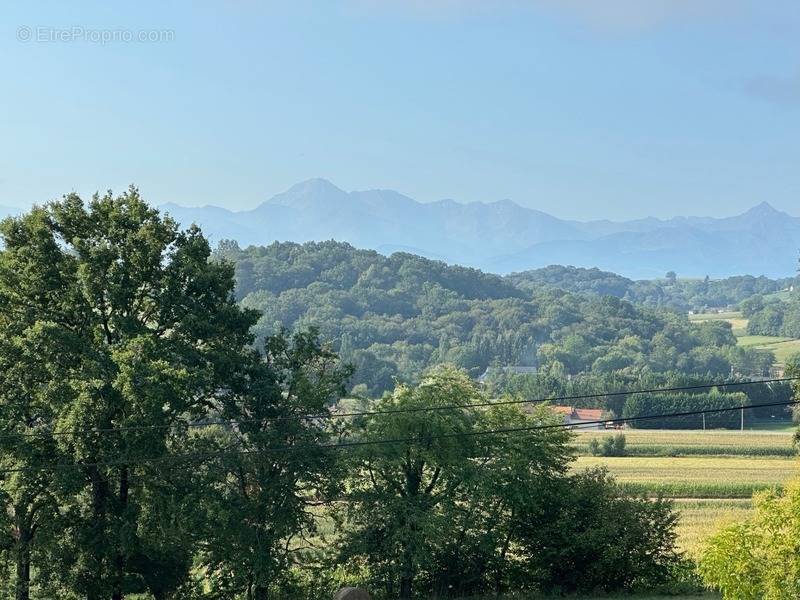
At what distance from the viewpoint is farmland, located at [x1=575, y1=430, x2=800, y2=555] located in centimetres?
4684

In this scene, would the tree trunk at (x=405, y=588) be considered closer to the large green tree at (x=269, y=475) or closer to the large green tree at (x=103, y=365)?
the large green tree at (x=269, y=475)

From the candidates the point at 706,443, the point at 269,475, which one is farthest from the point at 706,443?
the point at 269,475

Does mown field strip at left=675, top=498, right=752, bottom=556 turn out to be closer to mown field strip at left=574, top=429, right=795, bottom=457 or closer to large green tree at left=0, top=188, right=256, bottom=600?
large green tree at left=0, top=188, right=256, bottom=600

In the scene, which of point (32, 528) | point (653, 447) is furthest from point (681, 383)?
point (32, 528)

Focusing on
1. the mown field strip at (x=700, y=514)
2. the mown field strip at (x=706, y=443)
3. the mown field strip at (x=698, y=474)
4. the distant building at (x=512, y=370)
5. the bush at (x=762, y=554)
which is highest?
the distant building at (x=512, y=370)

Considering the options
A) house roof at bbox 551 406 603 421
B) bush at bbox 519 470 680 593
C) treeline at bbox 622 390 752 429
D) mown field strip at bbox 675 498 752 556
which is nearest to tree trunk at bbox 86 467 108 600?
bush at bbox 519 470 680 593

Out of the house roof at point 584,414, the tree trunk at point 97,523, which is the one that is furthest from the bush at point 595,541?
the house roof at point 584,414

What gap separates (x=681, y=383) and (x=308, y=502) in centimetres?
10070

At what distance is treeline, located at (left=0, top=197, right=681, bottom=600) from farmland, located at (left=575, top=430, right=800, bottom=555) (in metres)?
7.39

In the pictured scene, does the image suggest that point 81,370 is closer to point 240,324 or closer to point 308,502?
point 240,324

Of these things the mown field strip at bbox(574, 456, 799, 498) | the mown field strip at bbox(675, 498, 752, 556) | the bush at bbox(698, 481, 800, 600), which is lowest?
the mown field strip at bbox(675, 498, 752, 556)

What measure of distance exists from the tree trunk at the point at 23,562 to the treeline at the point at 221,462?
51 millimetres

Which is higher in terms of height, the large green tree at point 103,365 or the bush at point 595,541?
the large green tree at point 103,365

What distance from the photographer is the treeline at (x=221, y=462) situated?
82.8ft
